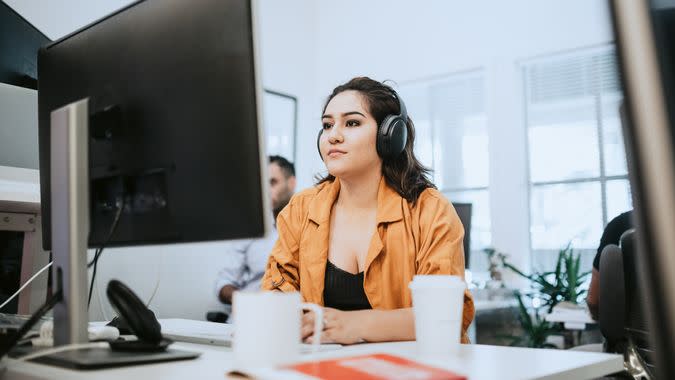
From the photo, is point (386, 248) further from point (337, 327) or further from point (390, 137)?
point (337, 327)

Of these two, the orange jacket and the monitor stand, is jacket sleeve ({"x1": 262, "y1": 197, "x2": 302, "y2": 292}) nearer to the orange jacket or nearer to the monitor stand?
the orange jacket

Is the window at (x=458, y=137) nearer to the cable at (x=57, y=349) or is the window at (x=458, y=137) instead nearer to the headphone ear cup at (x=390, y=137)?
the headphone ear cup at (x=390, y=137)

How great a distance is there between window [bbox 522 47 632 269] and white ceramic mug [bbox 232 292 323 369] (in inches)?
134

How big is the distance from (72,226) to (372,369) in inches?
19.1

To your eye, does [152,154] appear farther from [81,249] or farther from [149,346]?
[149,346]

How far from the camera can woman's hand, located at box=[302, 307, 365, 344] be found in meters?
1.06

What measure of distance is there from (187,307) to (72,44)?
2.68m

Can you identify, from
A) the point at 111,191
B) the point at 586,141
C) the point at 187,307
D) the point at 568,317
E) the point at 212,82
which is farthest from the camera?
the point at 586,141

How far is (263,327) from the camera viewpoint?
710mm

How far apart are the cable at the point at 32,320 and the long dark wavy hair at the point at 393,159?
0.96 m

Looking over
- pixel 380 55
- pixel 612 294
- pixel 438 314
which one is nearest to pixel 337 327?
pixel 438 314

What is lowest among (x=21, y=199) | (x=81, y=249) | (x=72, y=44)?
(x=81, y=249)

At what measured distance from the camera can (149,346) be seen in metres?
0.86

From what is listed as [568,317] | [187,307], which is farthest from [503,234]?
[187,307]
